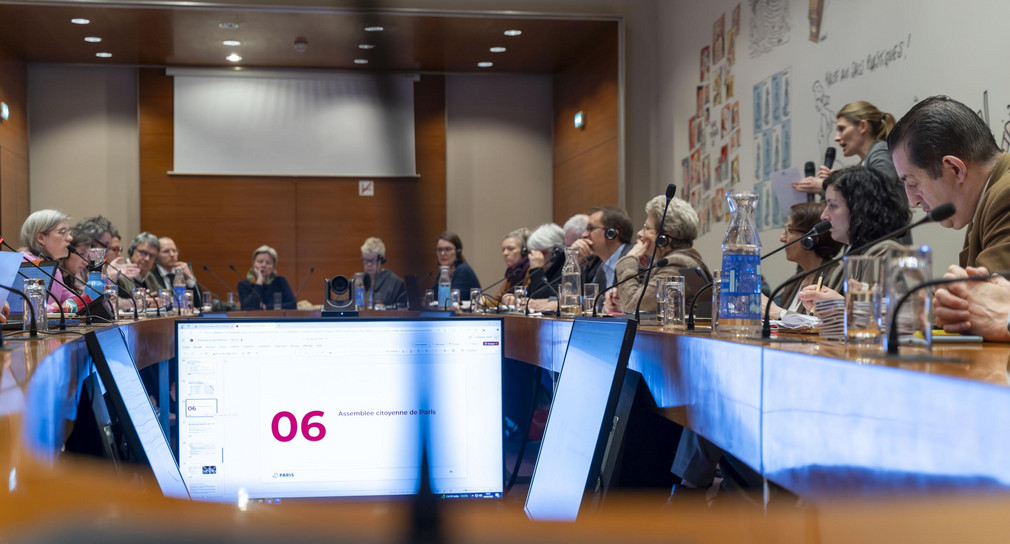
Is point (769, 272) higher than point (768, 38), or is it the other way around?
point (768, 38)

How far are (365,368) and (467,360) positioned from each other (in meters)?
0.14

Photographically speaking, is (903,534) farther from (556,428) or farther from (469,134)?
(469,134)

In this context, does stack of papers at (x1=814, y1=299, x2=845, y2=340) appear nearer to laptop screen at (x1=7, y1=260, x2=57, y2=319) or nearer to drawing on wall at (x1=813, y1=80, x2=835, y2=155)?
laptop screen at (x1=7, y1=260, x2=57, y2=319)

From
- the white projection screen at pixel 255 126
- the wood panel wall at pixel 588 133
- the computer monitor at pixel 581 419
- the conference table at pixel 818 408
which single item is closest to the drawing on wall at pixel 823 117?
the wood panel wall at pixel 588 133

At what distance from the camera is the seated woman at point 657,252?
3152 millimetres

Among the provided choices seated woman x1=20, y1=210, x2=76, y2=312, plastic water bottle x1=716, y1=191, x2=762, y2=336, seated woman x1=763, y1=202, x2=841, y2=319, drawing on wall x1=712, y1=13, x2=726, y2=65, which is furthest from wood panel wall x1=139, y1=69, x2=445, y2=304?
plastic water bottle x1=716, y1=191, x2=762, y2=336

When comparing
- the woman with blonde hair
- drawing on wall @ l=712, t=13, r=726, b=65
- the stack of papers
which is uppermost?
drawing on wall @ l=712, t=13, r=726, b=65

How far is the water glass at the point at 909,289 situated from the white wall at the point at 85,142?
25.7ft

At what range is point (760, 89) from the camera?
483 cm

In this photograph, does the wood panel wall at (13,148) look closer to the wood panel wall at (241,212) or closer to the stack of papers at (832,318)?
the wood panel wall at (241,212)

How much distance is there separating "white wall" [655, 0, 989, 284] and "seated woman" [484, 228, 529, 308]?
1163mm

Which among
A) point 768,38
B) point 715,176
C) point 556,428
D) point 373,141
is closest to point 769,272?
point 715,176

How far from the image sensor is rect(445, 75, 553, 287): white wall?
27.1 feet

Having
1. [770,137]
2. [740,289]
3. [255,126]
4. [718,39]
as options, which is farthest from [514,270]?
[740,289]
